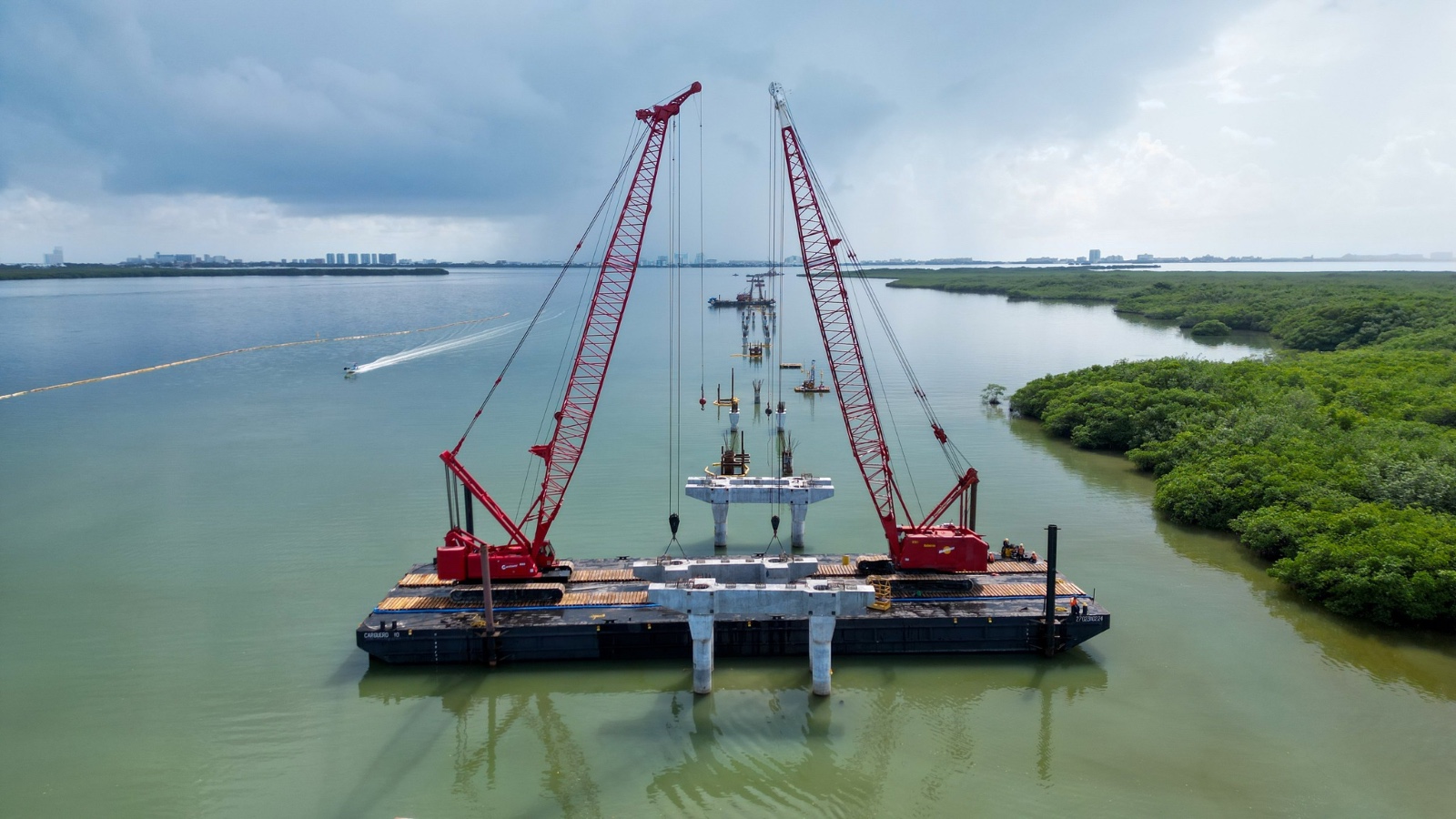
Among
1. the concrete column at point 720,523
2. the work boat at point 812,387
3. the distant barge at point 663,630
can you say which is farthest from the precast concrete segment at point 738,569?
the work boat at point 812,387

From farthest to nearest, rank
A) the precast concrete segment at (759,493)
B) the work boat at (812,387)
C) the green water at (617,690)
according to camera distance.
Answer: the work boat at (812,387), the precast concrete segment at (759,493), the green water at (617,690)

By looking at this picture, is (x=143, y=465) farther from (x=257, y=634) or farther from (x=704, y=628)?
(x=704, y=628)

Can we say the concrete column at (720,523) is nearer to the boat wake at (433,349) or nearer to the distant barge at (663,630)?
the distant barge at (663,630)

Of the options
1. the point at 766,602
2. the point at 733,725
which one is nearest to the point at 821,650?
Answer: the point at 766,602

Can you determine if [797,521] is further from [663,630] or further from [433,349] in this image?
[433,349]

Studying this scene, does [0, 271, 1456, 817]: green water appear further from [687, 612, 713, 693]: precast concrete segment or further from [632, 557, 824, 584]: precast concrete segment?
[632, 557, 824, 584]: precast concrete segment
